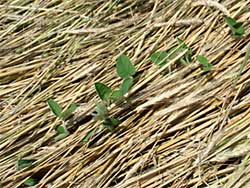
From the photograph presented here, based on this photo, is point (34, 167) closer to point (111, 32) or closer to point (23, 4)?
point (111, 32)

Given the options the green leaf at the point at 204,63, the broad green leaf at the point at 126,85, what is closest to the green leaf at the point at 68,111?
the broad green leaf at the point at 126,85

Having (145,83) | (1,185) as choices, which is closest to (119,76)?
(145,83)

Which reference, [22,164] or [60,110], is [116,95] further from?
[22,164]

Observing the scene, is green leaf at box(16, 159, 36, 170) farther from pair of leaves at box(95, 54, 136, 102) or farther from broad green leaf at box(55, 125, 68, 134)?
pair of leaves at box(95, 54, 136, 102)

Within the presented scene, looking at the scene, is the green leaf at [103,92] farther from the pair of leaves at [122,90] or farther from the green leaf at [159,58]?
the green leaf at [159,58]

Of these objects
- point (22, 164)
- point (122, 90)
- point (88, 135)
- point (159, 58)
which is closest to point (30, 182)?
point (22, 164)

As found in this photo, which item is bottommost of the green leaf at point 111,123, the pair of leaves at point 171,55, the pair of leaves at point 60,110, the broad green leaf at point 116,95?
the green leaf at point 111,123

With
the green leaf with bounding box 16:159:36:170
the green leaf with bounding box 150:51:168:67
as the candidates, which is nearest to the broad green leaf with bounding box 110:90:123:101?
the green leaf with bounding box 150:51:168:67
